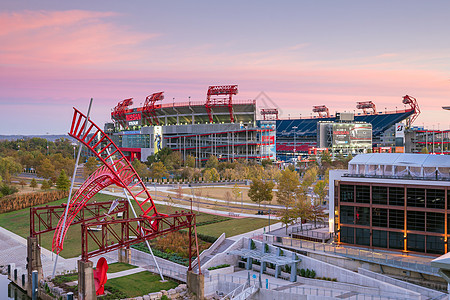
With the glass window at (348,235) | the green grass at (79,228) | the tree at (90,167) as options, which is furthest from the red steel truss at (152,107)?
the glass window at (348,235)

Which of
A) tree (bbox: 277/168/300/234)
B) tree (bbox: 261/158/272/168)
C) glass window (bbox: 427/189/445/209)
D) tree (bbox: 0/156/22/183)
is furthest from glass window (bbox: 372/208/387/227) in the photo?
tree (bbox: 261/158/272/168)

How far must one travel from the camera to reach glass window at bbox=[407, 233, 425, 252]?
159 feet

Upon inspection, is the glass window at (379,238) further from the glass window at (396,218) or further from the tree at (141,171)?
the tree at (141,171)

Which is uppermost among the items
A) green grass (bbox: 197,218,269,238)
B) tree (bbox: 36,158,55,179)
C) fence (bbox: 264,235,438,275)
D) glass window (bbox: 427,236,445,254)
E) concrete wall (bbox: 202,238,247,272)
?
tree (bbox: 36,158,55,179)

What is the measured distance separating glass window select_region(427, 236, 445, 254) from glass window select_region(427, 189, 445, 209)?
3047 mm

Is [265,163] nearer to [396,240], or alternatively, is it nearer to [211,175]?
[211,175]

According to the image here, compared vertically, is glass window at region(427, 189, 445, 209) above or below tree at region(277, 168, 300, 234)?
above

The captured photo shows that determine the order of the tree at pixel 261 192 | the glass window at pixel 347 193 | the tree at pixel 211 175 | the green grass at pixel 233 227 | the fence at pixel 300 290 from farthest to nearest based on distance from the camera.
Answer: the tree at pixel 211 175
the tree at pixel 261 192
the green grass at pixel 233 227
the glass window at pixel 347 193
the fence at pixel 300 290

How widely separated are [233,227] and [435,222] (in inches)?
1077

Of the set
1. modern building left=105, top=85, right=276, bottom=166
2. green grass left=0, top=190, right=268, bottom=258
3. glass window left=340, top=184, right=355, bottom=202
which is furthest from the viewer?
modern building left=105, top=85, right=276, bottom=166

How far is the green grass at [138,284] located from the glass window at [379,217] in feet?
69.4

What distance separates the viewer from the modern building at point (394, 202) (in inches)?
1880

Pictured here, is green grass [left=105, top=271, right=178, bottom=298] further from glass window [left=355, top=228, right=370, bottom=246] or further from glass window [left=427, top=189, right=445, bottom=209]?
glass window [left=427, top=189, right=445, bottom=209]

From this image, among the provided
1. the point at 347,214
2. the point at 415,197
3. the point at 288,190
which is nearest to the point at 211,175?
the point at 288,190
